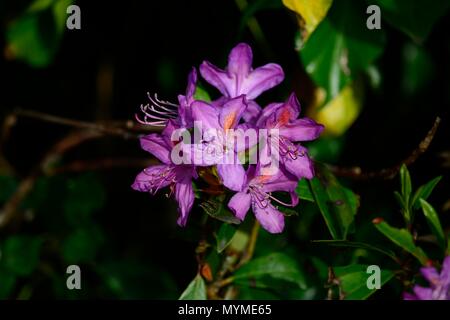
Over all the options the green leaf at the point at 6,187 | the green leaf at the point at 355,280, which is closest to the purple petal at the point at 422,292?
the green leaf at the point at 355,280

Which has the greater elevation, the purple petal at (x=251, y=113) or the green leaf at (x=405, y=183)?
the purple petal at (x=251, y=113)

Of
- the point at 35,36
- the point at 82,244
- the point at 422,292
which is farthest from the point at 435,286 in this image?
the point at 35,36

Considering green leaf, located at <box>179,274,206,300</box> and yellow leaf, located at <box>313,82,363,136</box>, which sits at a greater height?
yellow leaf, located at <box>313,82,363,136</box>

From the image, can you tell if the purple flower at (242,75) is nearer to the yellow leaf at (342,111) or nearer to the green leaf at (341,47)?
the green leaf at (341,47)

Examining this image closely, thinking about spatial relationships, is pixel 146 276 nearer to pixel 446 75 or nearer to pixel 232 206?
pixel 232 206

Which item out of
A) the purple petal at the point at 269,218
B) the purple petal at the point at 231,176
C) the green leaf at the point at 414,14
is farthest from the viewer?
the green leaf at the point at 414,14

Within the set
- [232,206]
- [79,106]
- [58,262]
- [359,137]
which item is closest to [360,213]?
[359,137]

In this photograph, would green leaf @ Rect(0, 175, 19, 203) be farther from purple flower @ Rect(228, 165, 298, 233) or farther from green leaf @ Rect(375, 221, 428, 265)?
green leaf @ Rect(375, 221, 428, 265)

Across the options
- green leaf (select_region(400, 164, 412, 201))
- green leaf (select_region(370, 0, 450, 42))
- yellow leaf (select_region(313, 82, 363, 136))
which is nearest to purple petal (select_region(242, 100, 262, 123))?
green leaf (select_region(400, 164, 412, 201))

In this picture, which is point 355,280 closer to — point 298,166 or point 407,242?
point 407,242
